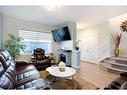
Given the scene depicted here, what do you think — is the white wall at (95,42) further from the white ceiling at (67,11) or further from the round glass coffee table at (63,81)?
the round glass coffee table at (63,81)

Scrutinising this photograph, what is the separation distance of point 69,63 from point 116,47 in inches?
83.3

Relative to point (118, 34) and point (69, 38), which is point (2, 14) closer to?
point (69, 38)

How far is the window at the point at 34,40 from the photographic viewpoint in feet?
14.9

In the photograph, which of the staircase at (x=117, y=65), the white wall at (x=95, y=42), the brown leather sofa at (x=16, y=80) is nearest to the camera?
the brown leather sofa at (x=16, y=80)

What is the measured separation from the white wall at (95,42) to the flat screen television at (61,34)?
1598 millimetres

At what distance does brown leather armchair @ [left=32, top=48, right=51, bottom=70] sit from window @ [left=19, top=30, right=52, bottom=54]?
37 centimetres

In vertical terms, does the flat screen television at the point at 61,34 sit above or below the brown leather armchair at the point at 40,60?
above

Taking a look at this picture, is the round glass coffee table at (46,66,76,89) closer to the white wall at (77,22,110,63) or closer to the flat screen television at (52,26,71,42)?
the flat screen television at (52,26,71,42)

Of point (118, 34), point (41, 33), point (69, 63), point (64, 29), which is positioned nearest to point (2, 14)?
point (41, 33)

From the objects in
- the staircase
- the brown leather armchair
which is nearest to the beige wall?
the brown leather armchair

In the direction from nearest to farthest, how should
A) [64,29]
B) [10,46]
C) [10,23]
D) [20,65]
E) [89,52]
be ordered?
[20,65] → [10,46] → [10,23] → [64,29] → [89,52]

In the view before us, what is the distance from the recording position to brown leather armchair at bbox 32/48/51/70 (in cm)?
397

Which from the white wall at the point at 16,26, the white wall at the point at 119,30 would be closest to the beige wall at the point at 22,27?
the white wall at the point at 16,26

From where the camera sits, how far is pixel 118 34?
461 cm
